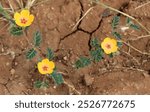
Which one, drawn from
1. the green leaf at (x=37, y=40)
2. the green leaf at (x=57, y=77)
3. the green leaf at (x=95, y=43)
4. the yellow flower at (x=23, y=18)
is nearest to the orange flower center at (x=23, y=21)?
the yellow flower at (x=23, y=18)

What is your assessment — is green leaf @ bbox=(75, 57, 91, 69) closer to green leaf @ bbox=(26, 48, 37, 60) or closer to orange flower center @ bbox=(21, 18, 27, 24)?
green leaf @ bbox=(26, 48, 37, 60)

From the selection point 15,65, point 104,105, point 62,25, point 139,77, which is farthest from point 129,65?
point 15,65

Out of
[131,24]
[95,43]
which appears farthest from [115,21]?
[95,43]

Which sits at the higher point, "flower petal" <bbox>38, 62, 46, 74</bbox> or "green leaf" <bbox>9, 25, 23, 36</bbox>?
"green leaf" <bbox>9, 25, 23, 36</bbox>

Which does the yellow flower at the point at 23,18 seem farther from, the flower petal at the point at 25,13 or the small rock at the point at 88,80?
the small rock at the point at 88,80

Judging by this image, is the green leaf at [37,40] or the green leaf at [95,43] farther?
the green leaf at [95,43]

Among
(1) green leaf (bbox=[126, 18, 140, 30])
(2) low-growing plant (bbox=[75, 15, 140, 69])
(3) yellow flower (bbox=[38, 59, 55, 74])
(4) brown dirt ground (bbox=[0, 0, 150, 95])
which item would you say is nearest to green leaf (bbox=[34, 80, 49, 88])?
(4) brown dirt ground (bbox=[0, 0, 150, 95])

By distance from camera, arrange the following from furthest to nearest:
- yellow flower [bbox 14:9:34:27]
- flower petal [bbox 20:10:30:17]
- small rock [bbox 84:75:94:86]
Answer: small rock [bbox 84:75:94:86], flower petal [bbox 20:10:30:17], yellow flower [bbox 14:9:34:27]

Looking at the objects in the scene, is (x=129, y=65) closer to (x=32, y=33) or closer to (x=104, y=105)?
(x=104, y=105)
